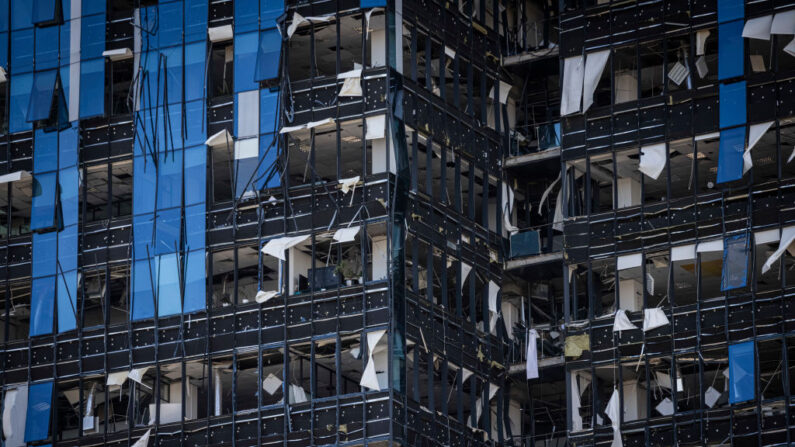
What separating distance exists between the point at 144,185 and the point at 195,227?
3602mm

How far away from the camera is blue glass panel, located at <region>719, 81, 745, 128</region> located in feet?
326

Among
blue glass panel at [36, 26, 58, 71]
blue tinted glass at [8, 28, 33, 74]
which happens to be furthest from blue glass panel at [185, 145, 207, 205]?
blue tinted glass at [8, 28, 33, 74]

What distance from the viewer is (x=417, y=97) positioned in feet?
329

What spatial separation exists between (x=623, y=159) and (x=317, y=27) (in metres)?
15.9

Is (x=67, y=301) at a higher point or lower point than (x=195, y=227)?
lower

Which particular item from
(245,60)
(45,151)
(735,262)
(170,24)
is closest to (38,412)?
(45,151)

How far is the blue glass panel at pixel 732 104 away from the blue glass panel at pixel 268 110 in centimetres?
2060

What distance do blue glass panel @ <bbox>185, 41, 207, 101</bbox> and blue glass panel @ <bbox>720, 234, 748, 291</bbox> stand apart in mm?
25501

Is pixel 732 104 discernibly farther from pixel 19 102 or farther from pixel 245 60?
pixel 19 102

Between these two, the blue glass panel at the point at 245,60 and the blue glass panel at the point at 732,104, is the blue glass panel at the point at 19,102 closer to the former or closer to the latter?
the blue glass panel at the point at 245,60

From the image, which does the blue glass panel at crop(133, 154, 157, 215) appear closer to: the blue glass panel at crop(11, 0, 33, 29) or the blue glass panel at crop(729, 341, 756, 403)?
the blue glass panel at crop(11, 0, 33, 29)

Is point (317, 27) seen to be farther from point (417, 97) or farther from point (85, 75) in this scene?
point (85, 75)

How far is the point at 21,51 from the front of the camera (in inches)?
4188

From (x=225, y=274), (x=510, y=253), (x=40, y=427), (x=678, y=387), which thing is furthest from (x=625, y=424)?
(x=40, y=427)
